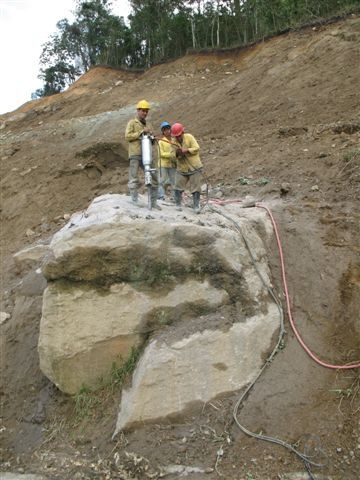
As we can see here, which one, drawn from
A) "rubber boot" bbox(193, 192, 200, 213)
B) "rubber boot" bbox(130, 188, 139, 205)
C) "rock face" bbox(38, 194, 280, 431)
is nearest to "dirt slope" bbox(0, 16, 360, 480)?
"rock face" bbox(38, 194, 280, 431)

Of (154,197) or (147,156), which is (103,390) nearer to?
(154,197)

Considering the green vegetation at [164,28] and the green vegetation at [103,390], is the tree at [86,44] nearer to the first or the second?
the green vegetation at [164,28]

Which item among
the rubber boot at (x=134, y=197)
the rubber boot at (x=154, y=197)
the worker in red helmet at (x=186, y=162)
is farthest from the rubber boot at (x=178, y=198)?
the rubber boot at (x=134, y=197)

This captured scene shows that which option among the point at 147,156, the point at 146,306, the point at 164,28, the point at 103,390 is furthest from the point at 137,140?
the point at 164,28

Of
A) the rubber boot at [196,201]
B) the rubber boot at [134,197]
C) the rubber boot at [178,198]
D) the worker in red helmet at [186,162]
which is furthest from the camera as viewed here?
the rubber boot at [178,198]

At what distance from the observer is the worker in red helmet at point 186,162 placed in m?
5.74

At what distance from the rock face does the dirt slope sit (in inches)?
12.6

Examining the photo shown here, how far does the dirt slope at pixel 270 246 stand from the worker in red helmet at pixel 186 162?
1.23m

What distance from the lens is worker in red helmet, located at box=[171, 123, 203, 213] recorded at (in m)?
5.74

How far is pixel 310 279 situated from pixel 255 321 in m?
1.11

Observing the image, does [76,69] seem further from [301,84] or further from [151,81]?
[301,84]

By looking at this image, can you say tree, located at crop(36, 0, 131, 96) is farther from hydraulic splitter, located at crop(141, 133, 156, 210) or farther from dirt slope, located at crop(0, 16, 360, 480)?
hydraulic splitter, located at crop(141, 133, 156, 210)

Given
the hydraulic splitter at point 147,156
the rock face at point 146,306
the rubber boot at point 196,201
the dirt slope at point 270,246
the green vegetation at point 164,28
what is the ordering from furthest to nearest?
the green vegetation at point 164,28 < the rubber boot at point 196,201 < the hydraulic splitter at point 147,156 < the rock face at point 146,306 < the dirt slope at point 270,246

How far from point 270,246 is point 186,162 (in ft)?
4.80
